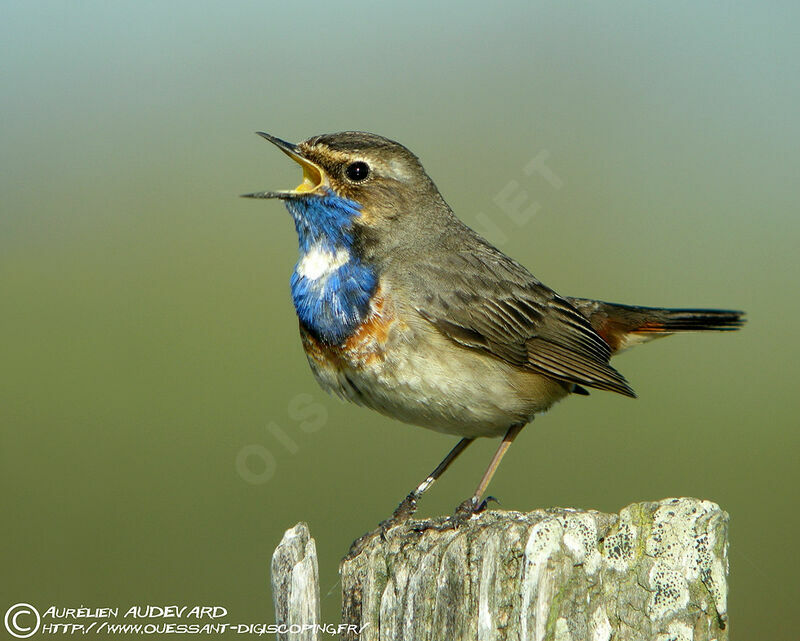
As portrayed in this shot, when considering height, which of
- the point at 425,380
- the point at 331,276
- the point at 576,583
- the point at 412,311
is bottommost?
the point at 576,583

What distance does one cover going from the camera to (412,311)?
591 centimetres

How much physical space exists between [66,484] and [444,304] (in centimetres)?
567

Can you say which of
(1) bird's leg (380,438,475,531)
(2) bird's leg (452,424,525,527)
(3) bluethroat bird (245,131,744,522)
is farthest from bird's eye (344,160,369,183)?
(1) bird's leg (380,438,475,531)

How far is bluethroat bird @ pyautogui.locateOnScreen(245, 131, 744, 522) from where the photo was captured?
5844 millimetres

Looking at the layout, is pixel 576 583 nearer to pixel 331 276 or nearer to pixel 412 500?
pixel 412 500

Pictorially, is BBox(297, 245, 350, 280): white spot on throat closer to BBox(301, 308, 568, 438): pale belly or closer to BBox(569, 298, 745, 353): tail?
BBox(301, 308, 568, 438): pale belly

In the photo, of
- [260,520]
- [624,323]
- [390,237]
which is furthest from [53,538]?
[624,323]

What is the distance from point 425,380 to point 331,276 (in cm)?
88

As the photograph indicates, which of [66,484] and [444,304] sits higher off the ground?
[66,484]

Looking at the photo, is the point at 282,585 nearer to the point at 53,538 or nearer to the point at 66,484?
the point at 53,538

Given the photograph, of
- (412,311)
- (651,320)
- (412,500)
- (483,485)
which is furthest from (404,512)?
(651,320)

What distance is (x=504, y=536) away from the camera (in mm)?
3680

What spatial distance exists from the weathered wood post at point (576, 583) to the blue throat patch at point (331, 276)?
226 centimetres

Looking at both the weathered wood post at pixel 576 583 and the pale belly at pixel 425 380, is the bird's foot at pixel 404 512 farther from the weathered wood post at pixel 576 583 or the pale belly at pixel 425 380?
the weathered wood post at pixel 576 583
